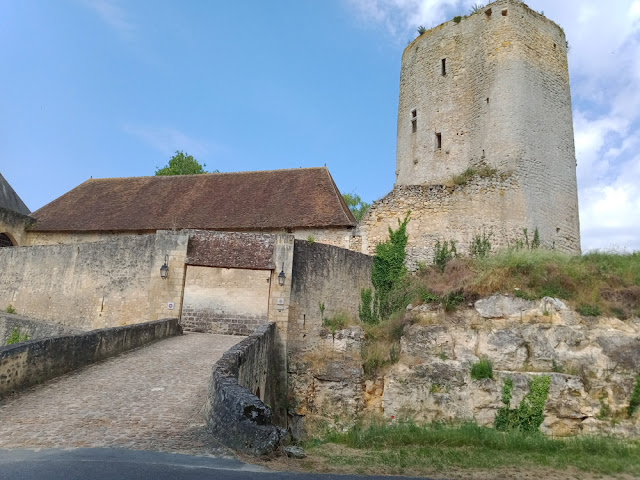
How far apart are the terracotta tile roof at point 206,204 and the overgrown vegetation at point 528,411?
7.73 metres

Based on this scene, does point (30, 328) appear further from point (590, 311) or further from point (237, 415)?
point (590, 311)

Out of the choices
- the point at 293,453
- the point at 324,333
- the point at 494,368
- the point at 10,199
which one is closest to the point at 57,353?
the point at 293,453

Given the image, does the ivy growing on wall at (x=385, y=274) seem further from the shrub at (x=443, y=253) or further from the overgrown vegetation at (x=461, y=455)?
the overgrown vegetation at (x=461, y=455)

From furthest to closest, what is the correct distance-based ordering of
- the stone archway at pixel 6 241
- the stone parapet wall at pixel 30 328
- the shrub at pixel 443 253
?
the stone archway at pixel 6 241, the shrub at pixel 443 253, the stone parapet wall at pixel 30 328

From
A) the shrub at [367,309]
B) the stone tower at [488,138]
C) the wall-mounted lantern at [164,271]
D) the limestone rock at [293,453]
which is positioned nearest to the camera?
the limestone rock at [293,453]

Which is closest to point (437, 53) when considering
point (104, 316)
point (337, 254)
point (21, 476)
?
point (337, 254)

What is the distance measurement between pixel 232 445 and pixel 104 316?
12.1m

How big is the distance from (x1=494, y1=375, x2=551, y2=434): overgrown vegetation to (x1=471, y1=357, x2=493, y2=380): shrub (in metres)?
0.72

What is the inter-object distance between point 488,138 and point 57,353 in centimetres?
1553

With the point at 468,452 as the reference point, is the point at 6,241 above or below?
above

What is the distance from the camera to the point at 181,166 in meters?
31.8

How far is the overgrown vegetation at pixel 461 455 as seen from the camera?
553cm

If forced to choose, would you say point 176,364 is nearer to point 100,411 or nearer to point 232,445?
point 100,411

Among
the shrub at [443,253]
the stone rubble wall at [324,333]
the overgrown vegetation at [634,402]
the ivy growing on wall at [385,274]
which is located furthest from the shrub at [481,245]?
the overgrown vegetation at [634,402]
